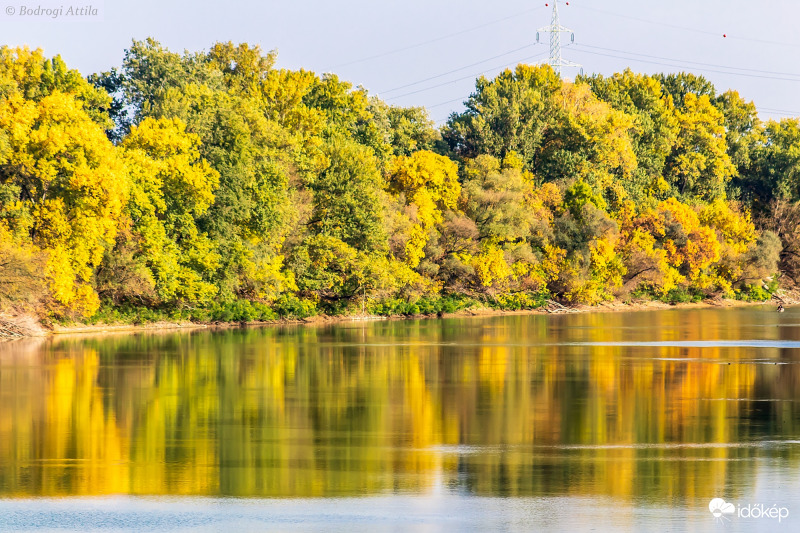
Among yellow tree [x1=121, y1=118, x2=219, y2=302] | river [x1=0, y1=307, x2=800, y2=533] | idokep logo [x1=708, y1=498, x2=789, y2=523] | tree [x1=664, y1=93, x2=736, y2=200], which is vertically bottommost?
idokep logo [x1=708, y1=498, x2=789, y2=523]

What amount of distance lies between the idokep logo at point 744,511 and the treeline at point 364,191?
41.5 meters

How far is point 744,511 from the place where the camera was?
1497cm

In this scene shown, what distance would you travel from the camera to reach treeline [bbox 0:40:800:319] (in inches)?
2210

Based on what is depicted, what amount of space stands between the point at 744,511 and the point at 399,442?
759cm

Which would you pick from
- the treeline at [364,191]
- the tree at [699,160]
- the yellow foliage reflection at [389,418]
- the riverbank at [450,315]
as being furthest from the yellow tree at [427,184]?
the yellow foliage reflection at [389,418]

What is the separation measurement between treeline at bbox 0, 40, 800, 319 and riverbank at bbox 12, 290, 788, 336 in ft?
2.98

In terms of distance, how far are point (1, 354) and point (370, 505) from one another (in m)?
31.2

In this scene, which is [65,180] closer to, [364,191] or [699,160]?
[364,191]

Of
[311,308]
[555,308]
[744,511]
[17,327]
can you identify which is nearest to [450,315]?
[555,308]

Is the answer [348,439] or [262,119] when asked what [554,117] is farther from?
[348,439]

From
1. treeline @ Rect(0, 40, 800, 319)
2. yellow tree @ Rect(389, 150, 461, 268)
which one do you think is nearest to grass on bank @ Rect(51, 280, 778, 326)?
treeline @ Rect(0, 40, 800, 319)

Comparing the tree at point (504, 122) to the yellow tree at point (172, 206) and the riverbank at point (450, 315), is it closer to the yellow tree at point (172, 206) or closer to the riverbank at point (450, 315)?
the riverbank at point (450, 315)

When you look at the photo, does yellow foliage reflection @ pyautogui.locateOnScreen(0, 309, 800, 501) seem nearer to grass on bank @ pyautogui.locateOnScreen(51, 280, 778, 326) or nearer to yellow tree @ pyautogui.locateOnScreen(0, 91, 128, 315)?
yellow tree @ pyautogui.locateOnScreen(0, 91, 128, 315)

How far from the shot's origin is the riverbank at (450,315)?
58594mm
